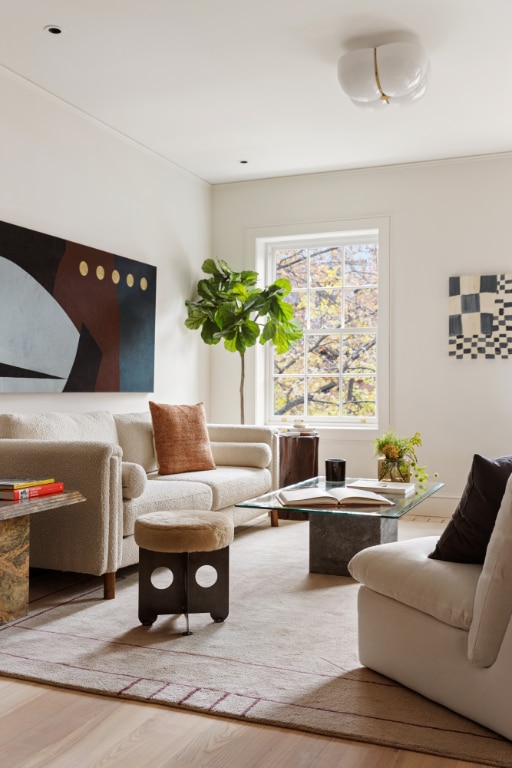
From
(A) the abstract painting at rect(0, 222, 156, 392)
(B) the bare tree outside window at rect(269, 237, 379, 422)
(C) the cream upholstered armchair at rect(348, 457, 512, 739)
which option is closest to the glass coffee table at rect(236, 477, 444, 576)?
(C) the cream upholstered armchair at rect(348, 457, 512, 739)

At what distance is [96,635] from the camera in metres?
2.93

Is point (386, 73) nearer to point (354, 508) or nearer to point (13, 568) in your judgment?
point (354, 508)

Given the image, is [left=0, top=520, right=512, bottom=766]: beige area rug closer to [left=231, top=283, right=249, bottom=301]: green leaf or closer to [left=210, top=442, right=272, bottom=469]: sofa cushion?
[left=210, top=442, right=272, bottom=469]: sofa cushion

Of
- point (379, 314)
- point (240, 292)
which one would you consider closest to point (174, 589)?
point (240, 292)

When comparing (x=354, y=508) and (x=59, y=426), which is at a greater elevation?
(x=59, y=426)

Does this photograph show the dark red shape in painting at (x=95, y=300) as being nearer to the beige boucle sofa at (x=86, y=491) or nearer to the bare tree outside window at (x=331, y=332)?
the beige boucle sofa at (x=86, y=491)

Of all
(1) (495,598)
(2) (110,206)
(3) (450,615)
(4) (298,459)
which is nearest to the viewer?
(1) (495,598)

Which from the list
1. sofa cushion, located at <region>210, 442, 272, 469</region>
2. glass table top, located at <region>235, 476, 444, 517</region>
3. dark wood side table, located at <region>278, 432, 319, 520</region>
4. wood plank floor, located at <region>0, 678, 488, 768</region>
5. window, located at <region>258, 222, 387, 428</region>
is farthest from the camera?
window, located at <region>258, 222, 387, 428</region>

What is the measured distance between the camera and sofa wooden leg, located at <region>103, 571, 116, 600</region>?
136 inches

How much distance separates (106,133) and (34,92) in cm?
74

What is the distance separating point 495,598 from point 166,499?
219 cm

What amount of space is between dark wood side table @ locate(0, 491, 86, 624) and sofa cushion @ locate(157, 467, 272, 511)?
1.25m

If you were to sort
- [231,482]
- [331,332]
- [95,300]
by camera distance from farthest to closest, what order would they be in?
[331,332] < [95,300] < [231,482]

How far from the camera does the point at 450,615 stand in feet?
7.09
